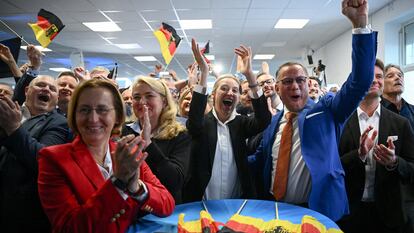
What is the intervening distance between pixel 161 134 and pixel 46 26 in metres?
2.60

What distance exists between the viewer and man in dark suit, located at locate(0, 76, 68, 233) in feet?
5.23

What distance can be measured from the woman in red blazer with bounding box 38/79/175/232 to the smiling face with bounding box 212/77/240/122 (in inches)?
39.3

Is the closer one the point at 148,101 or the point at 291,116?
the point at 148,101

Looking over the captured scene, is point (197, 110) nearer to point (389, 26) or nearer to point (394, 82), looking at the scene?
point (394, 82)

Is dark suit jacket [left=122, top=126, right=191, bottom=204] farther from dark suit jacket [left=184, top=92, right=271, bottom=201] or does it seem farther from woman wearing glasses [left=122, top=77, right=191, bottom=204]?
dark suit jacket [left=184, top=92, right=271, bottom=201]

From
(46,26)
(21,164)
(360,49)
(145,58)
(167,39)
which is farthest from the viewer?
(145,58)

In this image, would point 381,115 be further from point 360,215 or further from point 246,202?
point 246,202

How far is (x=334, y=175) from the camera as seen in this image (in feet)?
5.80

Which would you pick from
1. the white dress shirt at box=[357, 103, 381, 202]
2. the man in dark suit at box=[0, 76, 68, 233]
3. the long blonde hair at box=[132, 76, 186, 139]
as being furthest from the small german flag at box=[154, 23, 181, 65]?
the white dress shirt at box=[357, 103, 381, 202]

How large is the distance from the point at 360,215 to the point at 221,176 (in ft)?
3.40

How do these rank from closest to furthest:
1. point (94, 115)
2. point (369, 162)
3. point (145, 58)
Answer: point (94, 115)
point (369, 162)
point (145, 58)

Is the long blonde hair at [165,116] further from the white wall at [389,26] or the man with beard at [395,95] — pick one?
the white wall at [389,26]

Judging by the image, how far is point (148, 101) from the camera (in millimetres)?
2002

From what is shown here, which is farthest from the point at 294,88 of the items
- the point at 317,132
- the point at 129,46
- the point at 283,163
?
the point at 129,46
